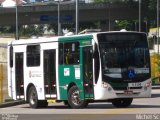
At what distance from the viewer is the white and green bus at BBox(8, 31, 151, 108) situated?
79.2ft

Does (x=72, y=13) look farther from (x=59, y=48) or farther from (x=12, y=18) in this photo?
(x=59, y=48)

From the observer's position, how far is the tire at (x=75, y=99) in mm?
24906

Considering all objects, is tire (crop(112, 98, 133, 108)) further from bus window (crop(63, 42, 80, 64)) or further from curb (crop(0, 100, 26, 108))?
curb (crop(0, 100, 26, 108))

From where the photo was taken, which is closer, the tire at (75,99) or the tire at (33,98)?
the tire at (75,99)

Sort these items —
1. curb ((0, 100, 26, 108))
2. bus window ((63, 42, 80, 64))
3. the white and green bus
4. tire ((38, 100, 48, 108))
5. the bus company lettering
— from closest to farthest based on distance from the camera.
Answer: the white and green bus < bus window ((63, 42, 80, 64)) < the bus company lettering < tire ((38, 100, 48, 108)) < curb ((0, 100, 26, 108))

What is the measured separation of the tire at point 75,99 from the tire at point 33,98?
2408 millimetres

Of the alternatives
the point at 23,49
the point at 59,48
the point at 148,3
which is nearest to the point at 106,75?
the point at 59,48

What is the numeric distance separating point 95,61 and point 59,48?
95.7 inches

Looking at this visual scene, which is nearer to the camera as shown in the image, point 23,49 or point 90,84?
point 90,84

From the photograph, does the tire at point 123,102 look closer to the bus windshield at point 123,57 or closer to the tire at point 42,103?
the bus windshield at point 123,57

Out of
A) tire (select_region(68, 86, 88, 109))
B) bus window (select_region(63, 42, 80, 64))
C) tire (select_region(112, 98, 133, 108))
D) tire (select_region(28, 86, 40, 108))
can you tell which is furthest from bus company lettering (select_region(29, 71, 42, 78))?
tire (select_region(112, 98, 133, 108))

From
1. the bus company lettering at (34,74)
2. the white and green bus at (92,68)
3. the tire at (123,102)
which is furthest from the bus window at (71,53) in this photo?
the tire at (123,102)

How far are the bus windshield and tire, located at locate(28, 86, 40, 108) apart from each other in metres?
4.41

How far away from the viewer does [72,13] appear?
110 meters
